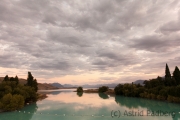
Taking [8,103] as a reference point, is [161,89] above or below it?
above

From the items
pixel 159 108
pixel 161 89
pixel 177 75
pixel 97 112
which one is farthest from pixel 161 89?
pixel 97 112

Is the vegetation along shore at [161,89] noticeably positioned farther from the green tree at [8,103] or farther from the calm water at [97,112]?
the green tree at [8,103]

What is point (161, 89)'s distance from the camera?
62.2 m

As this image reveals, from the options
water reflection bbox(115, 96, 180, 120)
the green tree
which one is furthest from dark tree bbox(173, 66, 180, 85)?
the green tree

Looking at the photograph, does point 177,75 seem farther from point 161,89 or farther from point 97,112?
point 97,112

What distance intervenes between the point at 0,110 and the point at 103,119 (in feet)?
96.1

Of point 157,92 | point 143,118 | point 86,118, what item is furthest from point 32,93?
point 157,92

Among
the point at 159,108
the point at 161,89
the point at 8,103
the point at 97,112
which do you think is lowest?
the point at 97,112

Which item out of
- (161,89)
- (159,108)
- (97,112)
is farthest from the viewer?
(161,89)

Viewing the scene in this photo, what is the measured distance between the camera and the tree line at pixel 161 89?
178ft

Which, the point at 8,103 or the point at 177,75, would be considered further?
the point at 177,75

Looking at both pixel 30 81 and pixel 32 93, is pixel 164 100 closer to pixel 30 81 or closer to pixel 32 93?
pixel 32 93

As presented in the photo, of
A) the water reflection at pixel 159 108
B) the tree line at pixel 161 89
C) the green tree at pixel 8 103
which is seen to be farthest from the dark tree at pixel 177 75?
the green tree at pixel 8 103

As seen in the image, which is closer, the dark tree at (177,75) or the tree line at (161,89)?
the tree line at (161,89)
